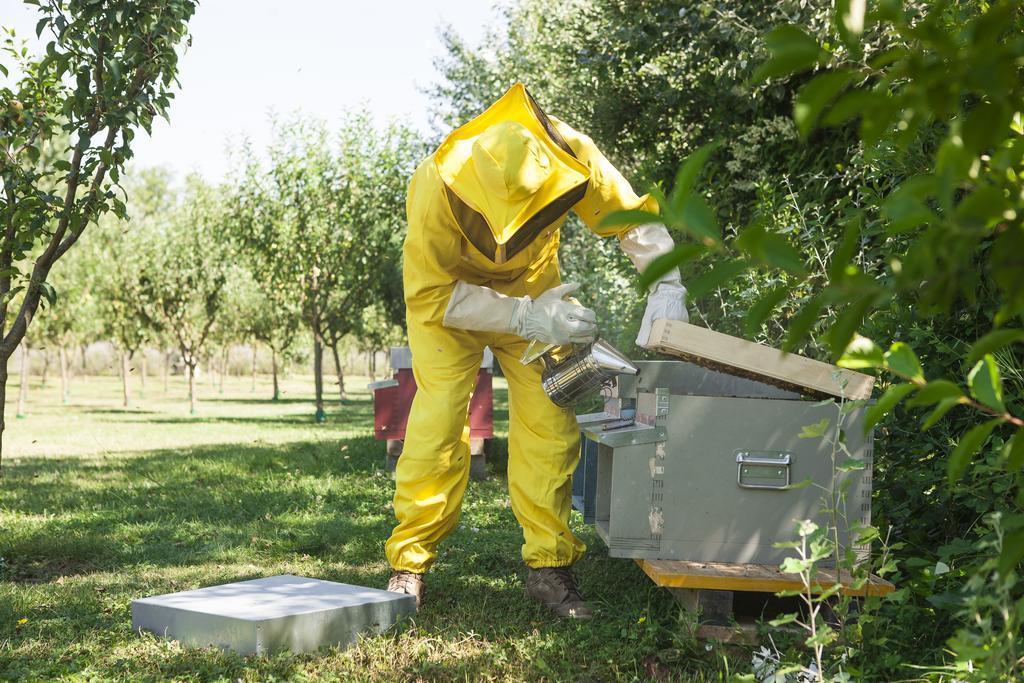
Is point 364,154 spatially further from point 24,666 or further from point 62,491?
point 24,666

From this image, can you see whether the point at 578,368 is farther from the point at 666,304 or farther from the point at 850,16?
the point at 850,16

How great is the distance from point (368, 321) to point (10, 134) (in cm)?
2542

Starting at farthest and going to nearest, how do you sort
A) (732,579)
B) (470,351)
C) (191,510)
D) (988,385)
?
(191,510), (470,351), (732,579), (988,385)

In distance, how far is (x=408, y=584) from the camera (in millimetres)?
3598

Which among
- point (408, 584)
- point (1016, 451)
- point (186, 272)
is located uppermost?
point (186, 272)

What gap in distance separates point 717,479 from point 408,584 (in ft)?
4.23

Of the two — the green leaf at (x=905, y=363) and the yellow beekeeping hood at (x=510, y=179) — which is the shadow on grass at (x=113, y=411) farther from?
the green leaf at (x=905, y=363)

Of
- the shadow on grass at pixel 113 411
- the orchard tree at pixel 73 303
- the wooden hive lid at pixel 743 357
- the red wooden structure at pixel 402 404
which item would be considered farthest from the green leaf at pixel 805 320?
the orchard tree at pixel 73 303

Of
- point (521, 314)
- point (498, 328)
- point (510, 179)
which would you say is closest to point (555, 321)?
point (521, 314)

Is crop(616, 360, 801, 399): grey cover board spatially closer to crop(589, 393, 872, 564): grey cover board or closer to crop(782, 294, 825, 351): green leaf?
crop(589, 393, 872, 564): grey cover board

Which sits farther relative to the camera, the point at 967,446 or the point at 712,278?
the point at 967,446

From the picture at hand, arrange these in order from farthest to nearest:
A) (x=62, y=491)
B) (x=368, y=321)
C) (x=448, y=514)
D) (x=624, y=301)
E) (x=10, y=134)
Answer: (x=368, y=321) < (x=624, y=301) < (x=62, y=491) < (x=10, y=134) < (x=448, y=514)

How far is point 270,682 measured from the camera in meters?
2.78

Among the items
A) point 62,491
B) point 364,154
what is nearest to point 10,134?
point 62,491
